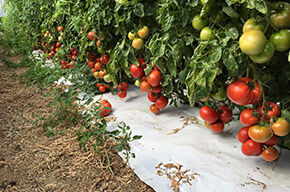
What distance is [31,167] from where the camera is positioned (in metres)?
1.59

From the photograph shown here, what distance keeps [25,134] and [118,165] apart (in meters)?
0.88

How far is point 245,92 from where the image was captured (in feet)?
3.70

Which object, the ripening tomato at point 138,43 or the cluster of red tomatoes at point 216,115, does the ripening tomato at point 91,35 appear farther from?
the cluster of red tomatoes at point 216,115

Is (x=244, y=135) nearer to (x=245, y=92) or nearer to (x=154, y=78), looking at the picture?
(x=245, y=92)

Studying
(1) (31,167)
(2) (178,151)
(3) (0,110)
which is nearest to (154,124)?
(2) (178,151)

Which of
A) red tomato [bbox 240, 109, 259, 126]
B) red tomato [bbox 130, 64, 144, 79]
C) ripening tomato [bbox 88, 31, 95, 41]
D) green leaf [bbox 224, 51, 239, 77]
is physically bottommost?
red tomato [bbox 130, 64, 144, 79]

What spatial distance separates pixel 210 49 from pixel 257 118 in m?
0.40

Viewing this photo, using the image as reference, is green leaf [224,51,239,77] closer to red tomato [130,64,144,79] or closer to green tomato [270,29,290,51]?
green tomato [270,29,290,51]

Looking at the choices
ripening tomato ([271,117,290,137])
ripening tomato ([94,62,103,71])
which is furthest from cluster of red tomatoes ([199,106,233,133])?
ripening tomato ([94,62,103,71])

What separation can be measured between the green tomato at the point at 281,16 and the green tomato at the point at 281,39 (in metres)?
0.03

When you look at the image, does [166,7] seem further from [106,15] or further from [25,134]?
[25,134]

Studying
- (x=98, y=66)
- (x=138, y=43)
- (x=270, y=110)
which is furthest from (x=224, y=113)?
(x=98, y=66)

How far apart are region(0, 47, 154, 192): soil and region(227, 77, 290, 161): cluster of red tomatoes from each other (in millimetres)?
592

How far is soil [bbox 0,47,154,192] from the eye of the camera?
142 centimetres
